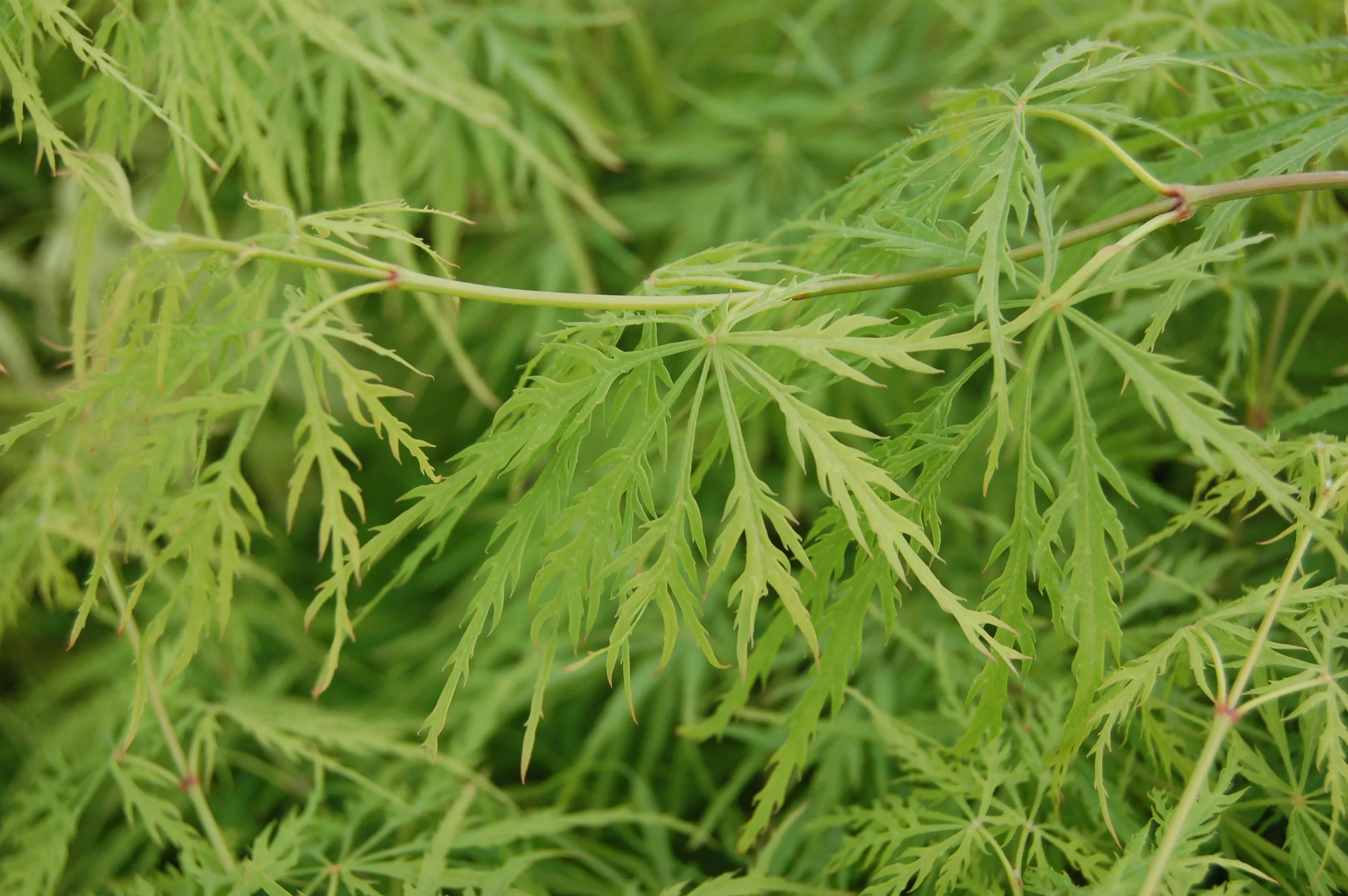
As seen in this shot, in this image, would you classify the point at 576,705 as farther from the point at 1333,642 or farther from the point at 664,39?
the point at 664,39

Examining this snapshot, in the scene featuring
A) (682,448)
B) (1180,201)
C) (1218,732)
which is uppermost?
(1180,201)

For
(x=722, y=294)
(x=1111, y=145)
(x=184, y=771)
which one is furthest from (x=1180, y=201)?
(x=184, y=771)

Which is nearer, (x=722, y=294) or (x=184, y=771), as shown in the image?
(x=722, y=294)

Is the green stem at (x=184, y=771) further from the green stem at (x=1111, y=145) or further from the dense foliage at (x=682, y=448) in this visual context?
the green stem at (x=1111, y=145)

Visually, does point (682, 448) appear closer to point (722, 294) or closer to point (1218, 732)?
point (722, 294)

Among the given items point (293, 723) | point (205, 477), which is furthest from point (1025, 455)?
point (293, 723)

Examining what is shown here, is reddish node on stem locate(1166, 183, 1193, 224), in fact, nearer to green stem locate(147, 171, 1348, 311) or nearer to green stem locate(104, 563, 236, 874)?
green stem locate(147, 171, 1348, 311)

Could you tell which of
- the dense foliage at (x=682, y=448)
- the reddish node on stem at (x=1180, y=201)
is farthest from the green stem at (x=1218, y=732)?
the reddish node on stem at (x=1180, y=201)
